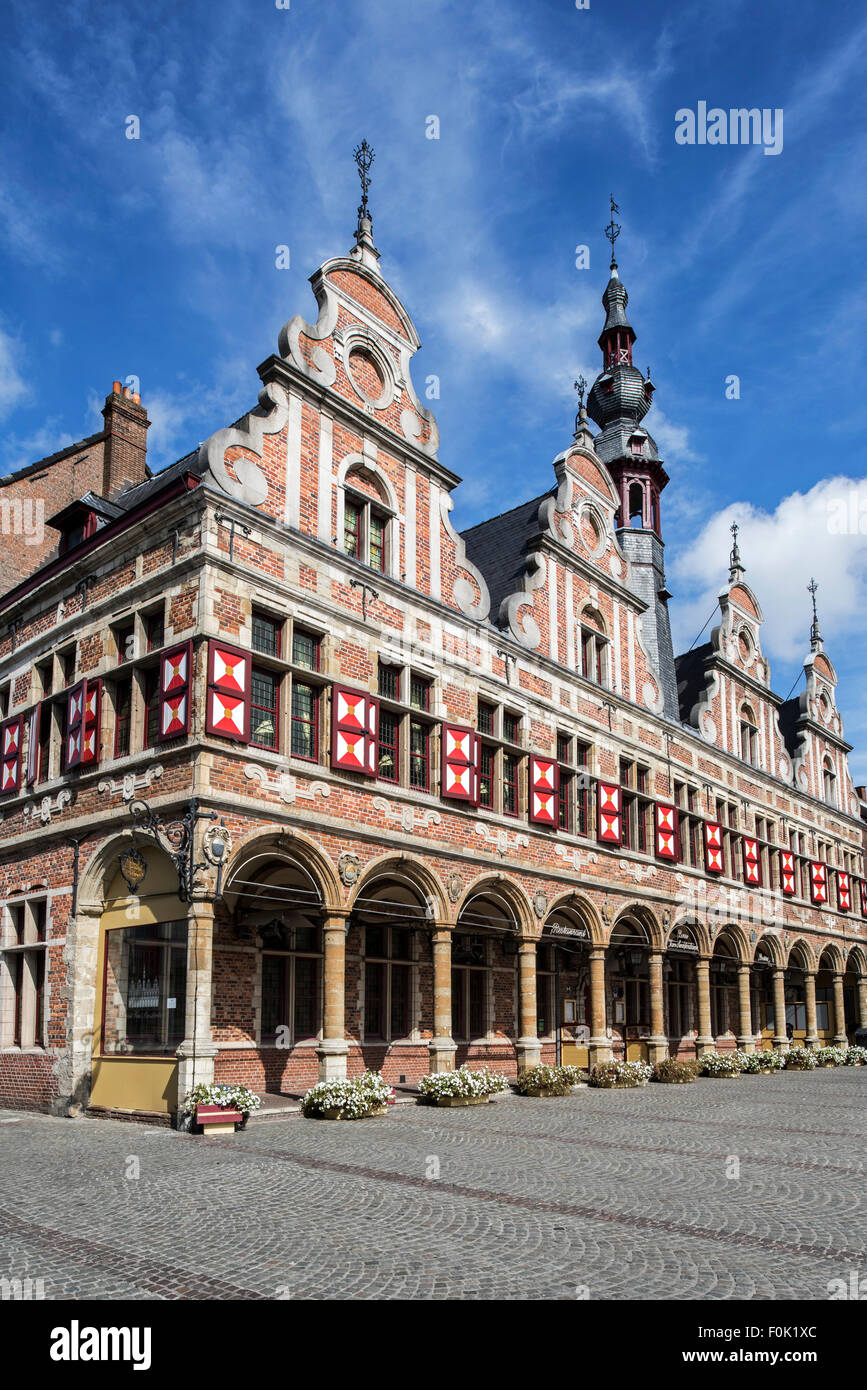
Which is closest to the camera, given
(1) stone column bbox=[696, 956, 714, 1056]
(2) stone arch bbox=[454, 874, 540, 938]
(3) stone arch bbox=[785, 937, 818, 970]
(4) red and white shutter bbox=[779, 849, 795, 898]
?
(2) stone arch bbox=[454, 874, 540, 938]

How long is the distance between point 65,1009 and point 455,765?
7728 millimetres

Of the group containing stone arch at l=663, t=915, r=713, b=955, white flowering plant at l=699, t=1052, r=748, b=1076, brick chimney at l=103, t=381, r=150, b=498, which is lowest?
white flowering plant at l=699, t=1052, r=748, b=1076

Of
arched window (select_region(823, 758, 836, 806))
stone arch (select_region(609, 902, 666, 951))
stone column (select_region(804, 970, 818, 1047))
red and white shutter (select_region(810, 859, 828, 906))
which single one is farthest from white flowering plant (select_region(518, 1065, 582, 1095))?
arched window (select_region(823, 758, 836, 806))

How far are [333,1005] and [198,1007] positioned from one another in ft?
9.22

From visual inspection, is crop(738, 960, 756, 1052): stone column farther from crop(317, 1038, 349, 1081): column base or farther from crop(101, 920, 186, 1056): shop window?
crop(101, 920, 186, 1056): shop window

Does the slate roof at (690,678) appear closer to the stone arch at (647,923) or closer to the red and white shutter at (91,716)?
the stone arch at (647,923)

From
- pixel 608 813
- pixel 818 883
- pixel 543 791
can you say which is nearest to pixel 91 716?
pixel 543 791

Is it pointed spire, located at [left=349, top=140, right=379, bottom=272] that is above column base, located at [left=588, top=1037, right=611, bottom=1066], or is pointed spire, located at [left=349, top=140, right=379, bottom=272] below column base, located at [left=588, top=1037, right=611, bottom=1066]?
above

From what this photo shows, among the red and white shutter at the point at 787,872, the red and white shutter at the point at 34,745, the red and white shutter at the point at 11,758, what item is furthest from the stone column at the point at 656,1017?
the red and white shutter at the point at 11,758

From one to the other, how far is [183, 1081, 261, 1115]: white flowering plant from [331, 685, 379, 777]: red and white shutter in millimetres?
5189

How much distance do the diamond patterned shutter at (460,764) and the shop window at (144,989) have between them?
5.37m

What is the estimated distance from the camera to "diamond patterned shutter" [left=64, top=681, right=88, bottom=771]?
17.2 m

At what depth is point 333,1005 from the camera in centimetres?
1647
